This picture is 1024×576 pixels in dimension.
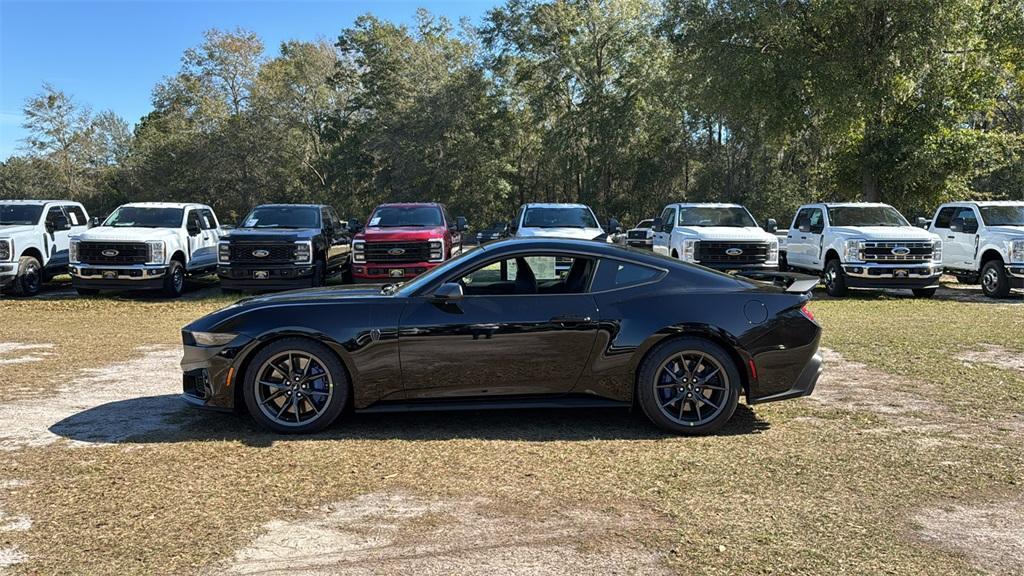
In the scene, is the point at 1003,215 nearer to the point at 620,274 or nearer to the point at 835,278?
the point at 835,278

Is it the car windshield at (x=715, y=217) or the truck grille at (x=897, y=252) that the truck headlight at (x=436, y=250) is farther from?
the truck grille at (x=897, y=252)

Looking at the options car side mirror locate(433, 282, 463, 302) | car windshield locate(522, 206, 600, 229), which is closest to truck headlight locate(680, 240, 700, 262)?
car windshield locate(522, 206, 600, 229)

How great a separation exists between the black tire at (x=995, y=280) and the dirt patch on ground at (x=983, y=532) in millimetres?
12817

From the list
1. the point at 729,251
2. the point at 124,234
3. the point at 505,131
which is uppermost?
the point at 505,131

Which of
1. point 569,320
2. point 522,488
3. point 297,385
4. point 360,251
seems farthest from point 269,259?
point 522,488

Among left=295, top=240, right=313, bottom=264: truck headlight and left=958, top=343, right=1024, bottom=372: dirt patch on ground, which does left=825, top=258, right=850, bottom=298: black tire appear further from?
left=295, top=240, right=313, bottom=264: truck headlight

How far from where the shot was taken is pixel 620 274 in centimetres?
575

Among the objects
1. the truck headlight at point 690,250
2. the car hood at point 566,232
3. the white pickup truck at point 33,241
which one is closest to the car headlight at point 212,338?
the car hood at point 566,232

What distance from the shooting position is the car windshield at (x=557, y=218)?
16.2m

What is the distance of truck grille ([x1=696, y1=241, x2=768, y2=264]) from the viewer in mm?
15148

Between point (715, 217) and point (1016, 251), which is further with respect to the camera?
point (715, 217)

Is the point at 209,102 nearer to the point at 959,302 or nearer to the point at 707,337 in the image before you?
the point at 959,302

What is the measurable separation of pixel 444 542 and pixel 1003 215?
1642 cm

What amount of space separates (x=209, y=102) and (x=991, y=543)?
1998 inches
